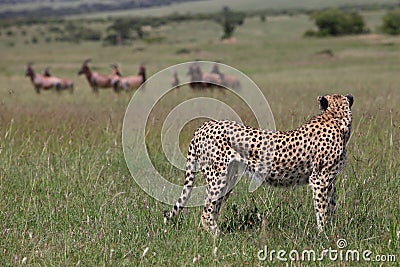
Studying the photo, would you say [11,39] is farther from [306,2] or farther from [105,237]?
[306,2]

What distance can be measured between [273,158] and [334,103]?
2.36 ft

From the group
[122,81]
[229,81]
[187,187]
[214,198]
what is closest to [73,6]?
[229,81]

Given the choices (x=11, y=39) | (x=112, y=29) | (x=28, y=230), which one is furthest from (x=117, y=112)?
(x=112, y=29)

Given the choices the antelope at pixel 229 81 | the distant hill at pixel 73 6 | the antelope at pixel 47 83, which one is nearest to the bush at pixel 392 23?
the antelope at pixel 229 81

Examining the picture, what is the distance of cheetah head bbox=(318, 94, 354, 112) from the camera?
5.75 metres

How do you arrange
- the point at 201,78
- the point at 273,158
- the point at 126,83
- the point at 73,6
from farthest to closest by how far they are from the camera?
the point at 73,6
the point at 201,78
the point at 126,83
the point at 273,158

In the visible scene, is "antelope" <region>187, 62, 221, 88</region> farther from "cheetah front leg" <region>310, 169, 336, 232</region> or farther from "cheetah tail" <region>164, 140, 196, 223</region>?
"cheetah front leg" <region>310, 169, 336, 232</region>

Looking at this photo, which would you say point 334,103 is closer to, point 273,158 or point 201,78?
point 273,158

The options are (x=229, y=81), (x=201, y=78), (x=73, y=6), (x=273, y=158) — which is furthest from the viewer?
(x=73, y=6)

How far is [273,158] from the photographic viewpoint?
5484mm

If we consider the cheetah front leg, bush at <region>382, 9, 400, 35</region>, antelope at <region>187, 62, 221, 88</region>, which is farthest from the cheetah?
bush at <region>382, 9, 400, 35</region>

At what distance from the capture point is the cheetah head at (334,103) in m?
5.75

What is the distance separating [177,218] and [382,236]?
60.7 inches

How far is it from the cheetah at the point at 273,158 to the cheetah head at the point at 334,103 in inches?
7.7
